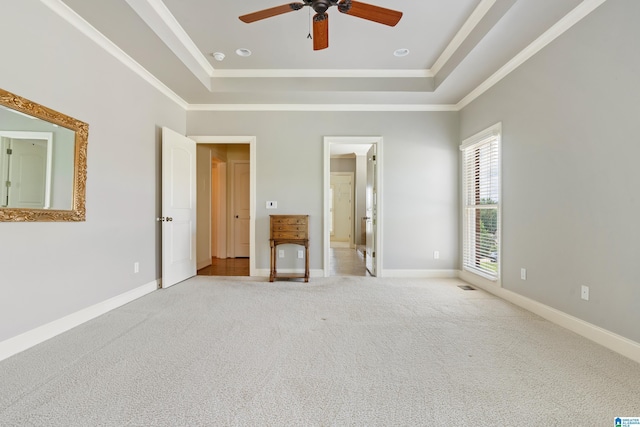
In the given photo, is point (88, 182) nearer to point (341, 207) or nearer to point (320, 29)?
point (320, 29)

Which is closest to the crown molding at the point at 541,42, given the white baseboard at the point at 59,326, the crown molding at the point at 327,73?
Result: the crown molding at the point at 327,73

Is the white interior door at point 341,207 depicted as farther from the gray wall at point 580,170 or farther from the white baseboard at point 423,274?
the gray wall at point 580,170

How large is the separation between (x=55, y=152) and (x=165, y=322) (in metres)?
1.68

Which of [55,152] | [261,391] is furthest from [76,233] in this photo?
[261,391]

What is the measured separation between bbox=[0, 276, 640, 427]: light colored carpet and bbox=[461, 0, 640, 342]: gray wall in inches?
17.0

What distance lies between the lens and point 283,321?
252cm

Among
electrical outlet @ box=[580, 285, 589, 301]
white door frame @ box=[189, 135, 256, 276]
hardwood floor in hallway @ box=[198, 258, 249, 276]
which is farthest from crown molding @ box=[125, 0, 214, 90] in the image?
electrical outlet @ box=[580, 285, 589, 301]

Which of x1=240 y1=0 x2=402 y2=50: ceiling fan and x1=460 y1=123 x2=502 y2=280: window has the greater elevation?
x1=240 y1=0 x2=402 y2=50: ceiling fan

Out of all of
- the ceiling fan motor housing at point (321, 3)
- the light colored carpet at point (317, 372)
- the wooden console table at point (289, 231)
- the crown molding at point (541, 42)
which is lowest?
the light colored carpet at point (317, 372)

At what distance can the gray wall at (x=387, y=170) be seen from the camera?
425 centimetres

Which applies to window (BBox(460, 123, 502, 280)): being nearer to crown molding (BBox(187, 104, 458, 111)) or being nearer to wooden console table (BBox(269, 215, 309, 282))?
crown molding (BBox(187, 104, 458, 111))

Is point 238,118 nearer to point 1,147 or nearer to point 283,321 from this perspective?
point 1,147

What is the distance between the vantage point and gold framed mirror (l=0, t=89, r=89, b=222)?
1867mm

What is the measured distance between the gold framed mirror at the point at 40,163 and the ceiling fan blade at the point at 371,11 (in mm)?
2419
